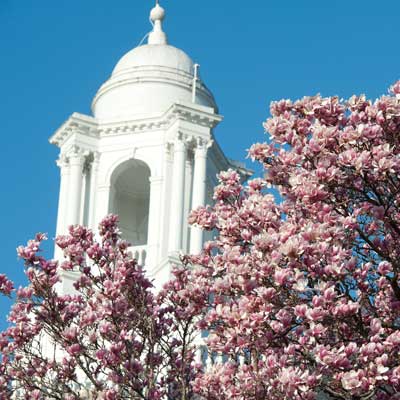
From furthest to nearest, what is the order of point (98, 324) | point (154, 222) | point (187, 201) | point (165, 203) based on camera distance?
1. point (154, 222)
2. point (165, 203)
3. point (187, 201)
4. point (98, 324)

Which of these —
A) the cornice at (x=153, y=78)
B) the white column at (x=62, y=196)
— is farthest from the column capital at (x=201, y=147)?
the white column at (x=62, y=196)

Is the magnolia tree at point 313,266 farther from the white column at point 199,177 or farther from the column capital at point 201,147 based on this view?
the column capital at point 201,147

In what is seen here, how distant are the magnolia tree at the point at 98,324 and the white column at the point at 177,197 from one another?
18.7 m

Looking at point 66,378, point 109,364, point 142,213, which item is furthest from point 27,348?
point 142,213

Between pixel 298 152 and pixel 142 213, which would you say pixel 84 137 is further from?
pixel 298 152

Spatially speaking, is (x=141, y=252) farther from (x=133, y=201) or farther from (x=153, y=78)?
(x=153, y=78)

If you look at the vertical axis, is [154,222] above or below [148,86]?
below

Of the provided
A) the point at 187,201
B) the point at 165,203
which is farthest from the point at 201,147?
the point at 165,203

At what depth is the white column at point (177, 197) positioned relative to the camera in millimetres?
35594

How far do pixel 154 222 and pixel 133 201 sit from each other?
147 inches

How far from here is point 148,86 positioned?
38.9 meters

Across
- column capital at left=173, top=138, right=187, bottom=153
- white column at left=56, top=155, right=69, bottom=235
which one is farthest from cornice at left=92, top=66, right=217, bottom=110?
column capital at left=173, top=138, right=187, bottom=153

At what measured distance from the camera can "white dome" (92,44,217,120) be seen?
38719 mm

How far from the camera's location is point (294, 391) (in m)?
12.8
